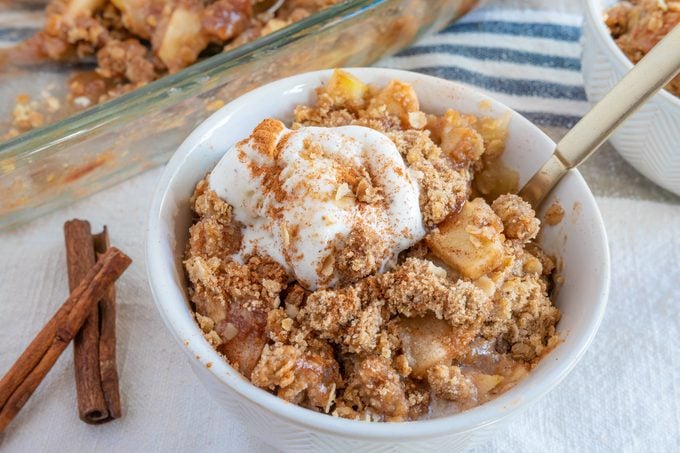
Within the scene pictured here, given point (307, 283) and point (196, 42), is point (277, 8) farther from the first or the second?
point (307, 283)

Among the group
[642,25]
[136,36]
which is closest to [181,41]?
[136,36]

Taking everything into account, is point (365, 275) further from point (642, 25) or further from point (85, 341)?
point (642, 25)

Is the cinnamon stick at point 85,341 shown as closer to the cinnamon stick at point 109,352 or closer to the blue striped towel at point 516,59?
the cinnamon stick at point 109,352

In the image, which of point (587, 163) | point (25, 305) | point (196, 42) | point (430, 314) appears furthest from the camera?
point (196, 42)

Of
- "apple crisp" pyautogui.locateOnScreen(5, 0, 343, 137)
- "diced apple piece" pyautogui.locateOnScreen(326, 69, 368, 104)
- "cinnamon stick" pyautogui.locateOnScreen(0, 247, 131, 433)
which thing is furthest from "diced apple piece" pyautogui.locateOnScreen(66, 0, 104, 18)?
"diced apple piece" pyautogui.locateOnScreen(326, 69, 368, 104)

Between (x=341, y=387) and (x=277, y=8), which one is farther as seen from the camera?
(x=277, y=8)

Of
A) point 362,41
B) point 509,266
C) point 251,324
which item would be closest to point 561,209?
point 509,266

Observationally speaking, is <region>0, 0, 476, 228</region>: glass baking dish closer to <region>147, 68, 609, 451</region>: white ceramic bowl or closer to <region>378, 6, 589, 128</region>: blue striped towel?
<region>378, 6, 589, 128</region>: blue striped towel

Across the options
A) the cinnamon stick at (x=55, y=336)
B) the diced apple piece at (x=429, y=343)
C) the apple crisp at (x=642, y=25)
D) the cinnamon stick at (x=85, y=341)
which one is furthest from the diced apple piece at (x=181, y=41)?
the diced apple piece at (x=429, y=343)
